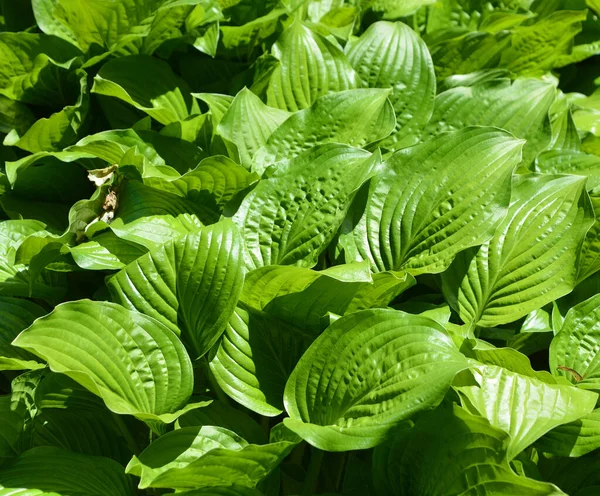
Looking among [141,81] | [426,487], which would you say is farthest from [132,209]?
[426,487]

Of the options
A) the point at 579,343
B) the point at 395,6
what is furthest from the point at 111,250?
the point at 395,6

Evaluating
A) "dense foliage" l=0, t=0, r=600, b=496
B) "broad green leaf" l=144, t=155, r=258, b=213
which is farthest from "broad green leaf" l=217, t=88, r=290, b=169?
"broad green leaf" l=144, t=155, r=258, b=213

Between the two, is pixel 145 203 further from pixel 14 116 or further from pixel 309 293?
pixel 14 116

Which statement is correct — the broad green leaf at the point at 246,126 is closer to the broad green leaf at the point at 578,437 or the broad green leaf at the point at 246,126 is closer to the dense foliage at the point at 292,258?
the dense foliage at the point at 292,258

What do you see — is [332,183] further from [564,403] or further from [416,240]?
[564,403]

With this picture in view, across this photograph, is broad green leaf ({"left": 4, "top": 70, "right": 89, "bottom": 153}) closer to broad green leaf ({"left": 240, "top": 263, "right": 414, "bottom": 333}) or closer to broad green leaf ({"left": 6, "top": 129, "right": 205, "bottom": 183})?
broad green leaf ({"left": 6, "top": 129, "right": 205, "bottom": 183})
